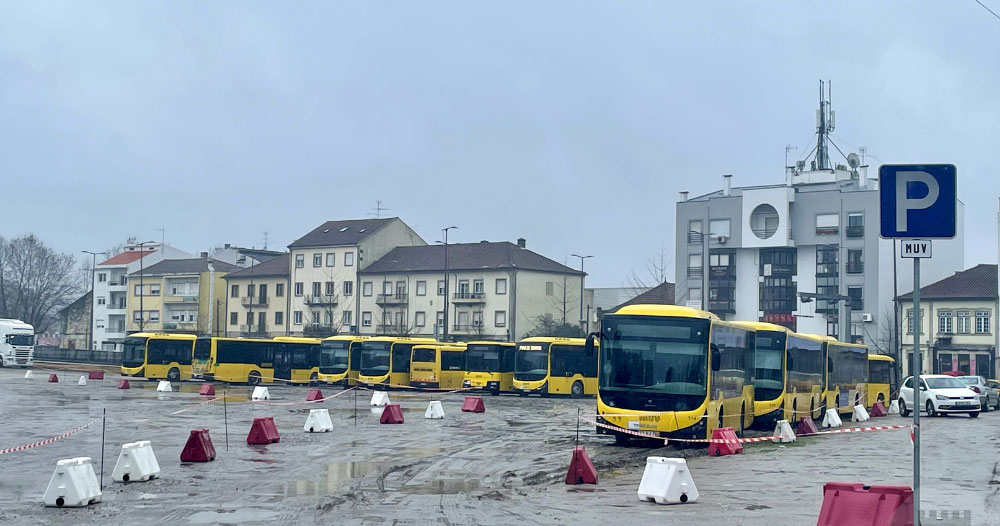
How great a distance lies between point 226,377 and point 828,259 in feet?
152

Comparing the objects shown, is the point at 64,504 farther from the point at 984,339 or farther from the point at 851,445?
the point at 984,339

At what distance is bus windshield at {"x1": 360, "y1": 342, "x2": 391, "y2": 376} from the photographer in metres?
56.2

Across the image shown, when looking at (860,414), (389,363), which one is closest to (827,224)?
(389,363)

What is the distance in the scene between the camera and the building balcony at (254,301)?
4085 inches

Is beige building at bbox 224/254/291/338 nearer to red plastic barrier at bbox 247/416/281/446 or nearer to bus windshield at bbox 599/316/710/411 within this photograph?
red plastic barrier at bbox 247/416/281/446

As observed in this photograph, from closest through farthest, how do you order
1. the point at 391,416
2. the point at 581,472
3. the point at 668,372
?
the point at 581,472
the point at 668,372
the point at 391,416

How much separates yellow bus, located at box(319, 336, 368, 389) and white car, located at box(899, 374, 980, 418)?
28.6 m

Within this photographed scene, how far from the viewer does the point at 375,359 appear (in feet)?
185

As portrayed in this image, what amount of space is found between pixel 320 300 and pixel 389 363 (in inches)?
1763

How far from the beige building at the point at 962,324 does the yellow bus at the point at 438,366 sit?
34.6 metres

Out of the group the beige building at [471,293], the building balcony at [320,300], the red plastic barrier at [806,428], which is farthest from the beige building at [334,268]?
the red plastic barrier at [806,428]

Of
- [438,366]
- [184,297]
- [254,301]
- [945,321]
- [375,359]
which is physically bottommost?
[438,366]

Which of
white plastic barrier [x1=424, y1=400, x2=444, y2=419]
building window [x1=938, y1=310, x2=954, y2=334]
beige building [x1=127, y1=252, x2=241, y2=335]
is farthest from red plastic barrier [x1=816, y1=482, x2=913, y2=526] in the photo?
beige building [x1=127, y1=252, x2=241, y2=335]

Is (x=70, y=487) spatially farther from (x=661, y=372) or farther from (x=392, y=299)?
(x=392, y=299)
